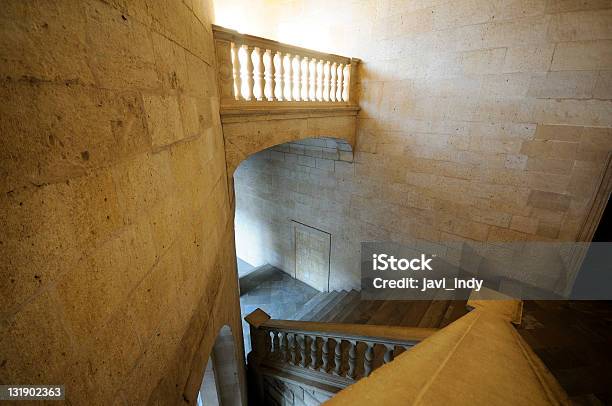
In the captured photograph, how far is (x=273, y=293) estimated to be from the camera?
21.3ft

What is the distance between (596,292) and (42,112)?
5681 mm

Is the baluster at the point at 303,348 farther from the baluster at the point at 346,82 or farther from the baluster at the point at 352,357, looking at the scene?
the baluster at the point at 346,82

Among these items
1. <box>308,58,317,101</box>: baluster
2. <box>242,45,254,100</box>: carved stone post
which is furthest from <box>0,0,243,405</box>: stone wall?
<box>308,58,317,101</box>: baluster

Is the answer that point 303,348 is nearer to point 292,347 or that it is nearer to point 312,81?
point 292,347

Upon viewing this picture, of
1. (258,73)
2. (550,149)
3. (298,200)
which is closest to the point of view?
(258,73)

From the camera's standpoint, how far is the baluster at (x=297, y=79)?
143 inches

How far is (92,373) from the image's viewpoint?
0.78m

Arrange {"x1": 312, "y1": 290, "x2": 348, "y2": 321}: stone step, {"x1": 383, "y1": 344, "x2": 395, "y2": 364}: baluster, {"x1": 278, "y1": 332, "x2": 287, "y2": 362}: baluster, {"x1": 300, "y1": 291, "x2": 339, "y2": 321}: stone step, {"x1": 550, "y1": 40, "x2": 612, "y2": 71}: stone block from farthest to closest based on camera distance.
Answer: {"x1": 300, "y1": 291, "x2": 339, "y2": 321}: stone step → {"x1": 312, "y1": 290, "x2": 348, "y2": 321}: stone step → {"x1": 278, "y1": 332, "x2": 287, "y2": 362}: baluster → {"x1": 550, "y1": 40, "x2": 612, "y2": 71}: stone block → {"x1": 383, "y1": 344, "x2": 395, "y2": 364}: baluster

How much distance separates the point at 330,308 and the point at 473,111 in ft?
13.5

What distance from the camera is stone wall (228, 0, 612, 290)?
2930 millimetres


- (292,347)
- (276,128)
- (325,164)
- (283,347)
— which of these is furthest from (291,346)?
(325,164)

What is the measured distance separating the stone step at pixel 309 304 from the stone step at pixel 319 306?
11 cm

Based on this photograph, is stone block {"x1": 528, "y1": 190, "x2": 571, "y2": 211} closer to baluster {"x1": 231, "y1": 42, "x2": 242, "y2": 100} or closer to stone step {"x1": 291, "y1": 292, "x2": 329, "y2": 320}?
baluster {"x1": 231, "y1": 42, "x2": 242, "y2": 100}

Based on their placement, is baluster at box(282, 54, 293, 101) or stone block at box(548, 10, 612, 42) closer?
stone block at box(548, 10, 612, 42)
